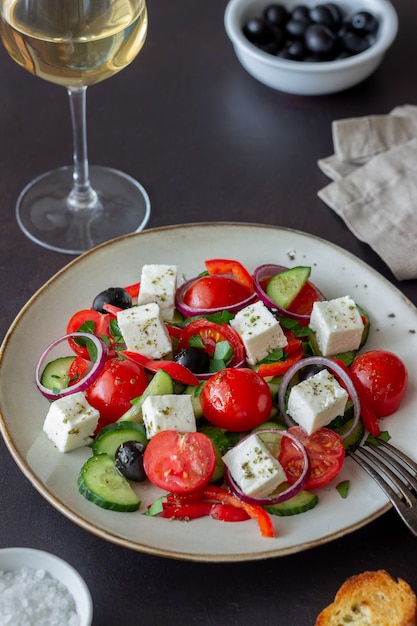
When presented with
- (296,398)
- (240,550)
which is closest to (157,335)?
(296,398)

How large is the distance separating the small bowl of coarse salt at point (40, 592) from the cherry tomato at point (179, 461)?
0.32 metres

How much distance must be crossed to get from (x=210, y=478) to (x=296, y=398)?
0.31 m

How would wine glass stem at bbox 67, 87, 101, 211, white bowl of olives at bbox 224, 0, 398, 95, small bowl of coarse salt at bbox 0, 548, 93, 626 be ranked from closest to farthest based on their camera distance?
small bowl of coarse salt at bbox 0, 548, 93, 626, wine glass stem at bbox 67, 87, 101, 211, white bowl of olives at bbox 224, 0, 398, 95

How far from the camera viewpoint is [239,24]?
→ 11.7ft

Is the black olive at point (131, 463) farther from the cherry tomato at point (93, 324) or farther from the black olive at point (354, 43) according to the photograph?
the black olive at point (354, 43)

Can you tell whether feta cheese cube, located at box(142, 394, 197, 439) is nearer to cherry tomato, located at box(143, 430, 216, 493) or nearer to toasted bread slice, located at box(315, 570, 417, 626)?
cherry tomato, located at box(143, 430, 216, 493)

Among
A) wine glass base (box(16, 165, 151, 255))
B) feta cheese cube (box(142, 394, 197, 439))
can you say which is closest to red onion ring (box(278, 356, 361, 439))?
feta cheese cube (box(142, 394, 197, 439))

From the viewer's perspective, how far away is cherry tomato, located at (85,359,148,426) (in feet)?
7.85

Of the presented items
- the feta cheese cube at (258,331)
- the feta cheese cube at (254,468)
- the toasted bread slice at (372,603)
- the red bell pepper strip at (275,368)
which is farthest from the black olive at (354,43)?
the toasted bread slice at (372,603)

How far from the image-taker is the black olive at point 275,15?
360 cm

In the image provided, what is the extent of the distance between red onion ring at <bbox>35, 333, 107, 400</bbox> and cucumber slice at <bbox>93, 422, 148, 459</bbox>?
15cm

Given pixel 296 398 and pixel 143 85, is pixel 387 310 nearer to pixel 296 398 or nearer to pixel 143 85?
pixel 296 398

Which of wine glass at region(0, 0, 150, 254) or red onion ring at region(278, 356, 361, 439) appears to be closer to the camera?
red onion ring at region(278, 356, 361, 439)

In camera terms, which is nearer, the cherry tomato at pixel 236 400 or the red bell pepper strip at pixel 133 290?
the cherry tomato at pixel 236 400
